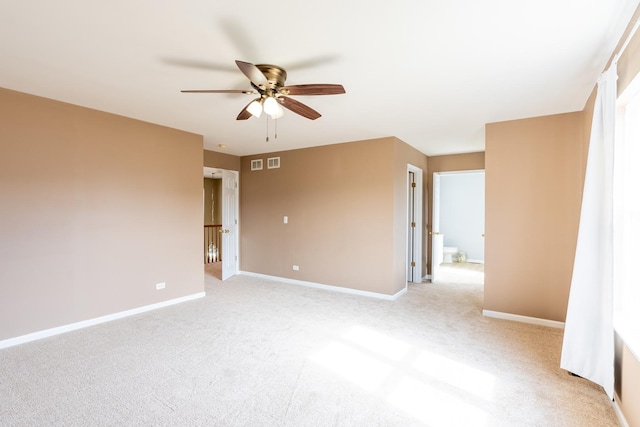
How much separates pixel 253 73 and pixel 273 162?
12.6 feet

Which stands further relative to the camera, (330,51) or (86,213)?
(86,213)

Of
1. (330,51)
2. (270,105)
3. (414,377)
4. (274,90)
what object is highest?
(330,51)

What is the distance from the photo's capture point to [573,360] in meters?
2.34

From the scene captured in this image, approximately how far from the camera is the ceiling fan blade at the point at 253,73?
6.10 ft

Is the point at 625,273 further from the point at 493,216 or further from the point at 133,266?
the point at 133,266

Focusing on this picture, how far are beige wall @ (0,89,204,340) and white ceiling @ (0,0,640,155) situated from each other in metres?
0.39

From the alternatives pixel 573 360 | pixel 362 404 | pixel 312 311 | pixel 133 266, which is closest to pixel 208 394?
pixel 362 404

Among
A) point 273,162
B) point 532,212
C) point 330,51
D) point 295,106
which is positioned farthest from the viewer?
point 273,162

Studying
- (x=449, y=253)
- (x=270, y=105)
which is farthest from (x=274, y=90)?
(x=449, y=253)

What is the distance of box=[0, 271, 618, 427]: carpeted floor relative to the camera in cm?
197

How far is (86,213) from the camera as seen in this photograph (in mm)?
3439

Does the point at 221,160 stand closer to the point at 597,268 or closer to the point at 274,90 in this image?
the point at 274,90

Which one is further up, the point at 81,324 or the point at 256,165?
the point at 256,165

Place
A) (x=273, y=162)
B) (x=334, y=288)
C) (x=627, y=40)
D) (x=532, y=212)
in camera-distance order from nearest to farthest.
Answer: (x=627, y=40)
(x=532, y=212)
(x=334, y=288)
(x=273, y=162)
